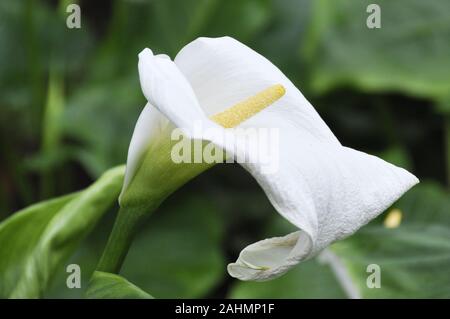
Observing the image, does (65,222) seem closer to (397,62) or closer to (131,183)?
(131,183)

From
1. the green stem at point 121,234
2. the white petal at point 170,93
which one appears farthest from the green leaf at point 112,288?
the white petal at point 170,93

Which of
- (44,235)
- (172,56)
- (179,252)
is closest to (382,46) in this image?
(172,56)

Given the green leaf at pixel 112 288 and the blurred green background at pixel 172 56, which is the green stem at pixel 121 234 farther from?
the blurred green background at pixel 172 56

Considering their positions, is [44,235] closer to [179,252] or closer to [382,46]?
[179,252]

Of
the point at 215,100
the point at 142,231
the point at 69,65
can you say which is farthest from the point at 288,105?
the point at 69,65

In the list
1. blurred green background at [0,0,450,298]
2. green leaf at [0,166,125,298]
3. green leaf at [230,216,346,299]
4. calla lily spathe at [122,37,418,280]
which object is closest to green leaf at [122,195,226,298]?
blurred green background at [0,0,450,298]

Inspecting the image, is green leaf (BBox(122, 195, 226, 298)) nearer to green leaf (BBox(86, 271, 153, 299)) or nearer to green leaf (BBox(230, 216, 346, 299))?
green leaf (BBox(230, 216, 346, 299))
